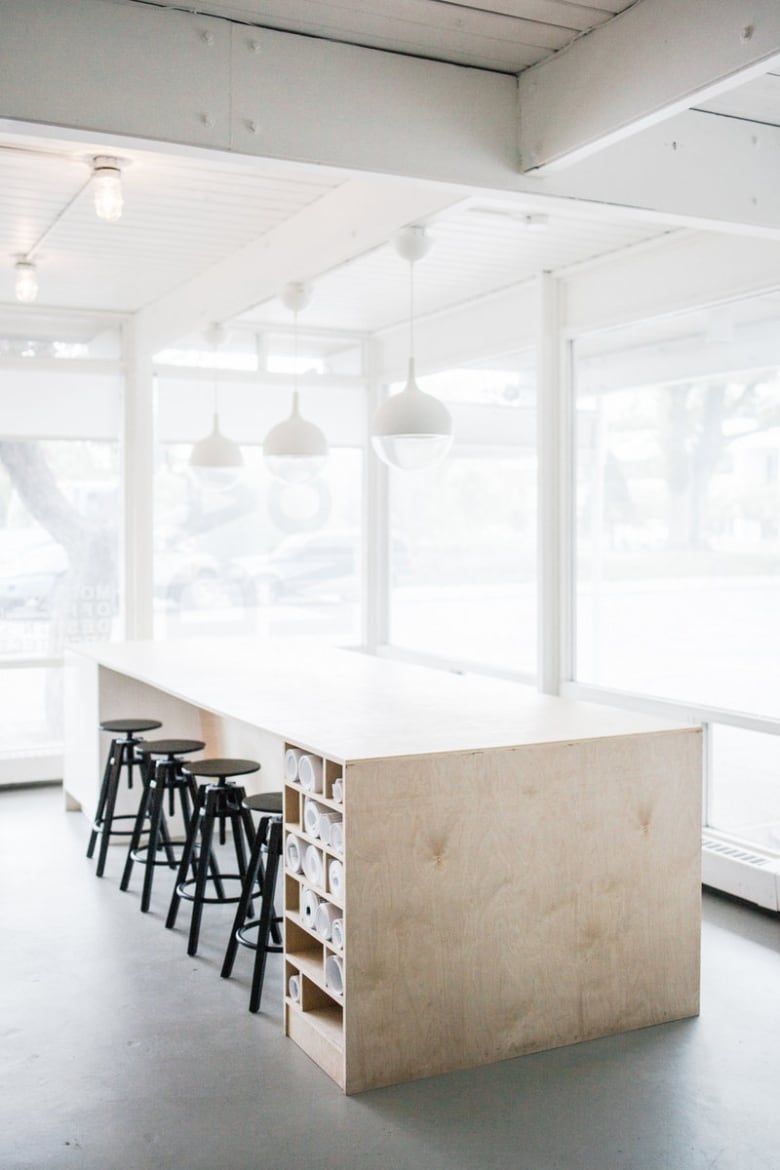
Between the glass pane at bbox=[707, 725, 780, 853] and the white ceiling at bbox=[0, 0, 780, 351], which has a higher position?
the white ceiling at bbox=[0, 0, 780, 351]

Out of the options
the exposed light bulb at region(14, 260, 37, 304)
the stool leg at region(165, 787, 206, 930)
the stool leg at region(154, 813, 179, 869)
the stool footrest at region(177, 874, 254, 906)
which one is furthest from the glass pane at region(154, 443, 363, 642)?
the stool leg at region(165, 787, 206, 930)

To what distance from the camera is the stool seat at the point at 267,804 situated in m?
3.68

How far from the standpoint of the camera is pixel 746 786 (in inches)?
183

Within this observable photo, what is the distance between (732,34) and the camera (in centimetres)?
248

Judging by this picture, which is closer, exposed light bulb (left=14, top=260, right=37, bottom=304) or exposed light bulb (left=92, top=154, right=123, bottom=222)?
exposed light bulb (left=92, top=154, right=123, bottom=222)

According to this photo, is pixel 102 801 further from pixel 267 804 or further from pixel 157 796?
pixel 267 804

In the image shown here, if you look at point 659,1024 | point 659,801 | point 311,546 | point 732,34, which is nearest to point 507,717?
point 659,801

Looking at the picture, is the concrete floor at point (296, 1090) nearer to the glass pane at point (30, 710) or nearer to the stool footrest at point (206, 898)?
the stool footrest at point (206, 898)

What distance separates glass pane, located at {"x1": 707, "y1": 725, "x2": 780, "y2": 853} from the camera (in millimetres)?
4508

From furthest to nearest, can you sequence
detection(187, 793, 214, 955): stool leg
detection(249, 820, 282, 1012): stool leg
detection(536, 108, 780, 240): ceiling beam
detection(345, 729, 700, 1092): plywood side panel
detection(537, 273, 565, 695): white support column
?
detection(537, 273, 565, 695): white support column, detection(187, 793, 214, 955): stool leg, detection(249, 820, 282, 1012): stool leg, detection(536, 108, 780, 240): ceiling beam, detection(345, 729, 700, 1092): plywood side panel

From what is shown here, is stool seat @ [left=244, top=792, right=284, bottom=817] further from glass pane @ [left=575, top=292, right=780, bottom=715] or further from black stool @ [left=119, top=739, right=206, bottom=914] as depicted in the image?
glass pane @ [left=575, top=292, right=780, bottom=715]

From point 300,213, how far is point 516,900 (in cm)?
267

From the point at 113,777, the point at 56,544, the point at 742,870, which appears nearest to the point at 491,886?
the point at 742,870

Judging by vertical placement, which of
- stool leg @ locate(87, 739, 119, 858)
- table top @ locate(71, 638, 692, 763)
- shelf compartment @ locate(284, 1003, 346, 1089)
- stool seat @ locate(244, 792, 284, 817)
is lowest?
shelf compartment @ locate(284, 1003, 346, 1089)
